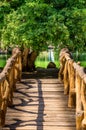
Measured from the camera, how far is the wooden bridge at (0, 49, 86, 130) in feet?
25.8

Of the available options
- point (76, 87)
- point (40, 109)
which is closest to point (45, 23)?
point (40, 109)

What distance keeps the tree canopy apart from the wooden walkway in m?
1.52

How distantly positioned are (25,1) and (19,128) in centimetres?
660

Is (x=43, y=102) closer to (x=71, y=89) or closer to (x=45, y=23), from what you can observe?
(x=71, y=89)

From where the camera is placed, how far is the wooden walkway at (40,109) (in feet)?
26.9

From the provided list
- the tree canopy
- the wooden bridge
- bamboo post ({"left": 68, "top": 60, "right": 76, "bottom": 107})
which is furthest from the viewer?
the tree canopy

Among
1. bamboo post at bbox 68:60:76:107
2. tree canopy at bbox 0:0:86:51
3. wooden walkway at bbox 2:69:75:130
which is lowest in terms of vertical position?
→ wooden walkway at bbox 2:69:75:130

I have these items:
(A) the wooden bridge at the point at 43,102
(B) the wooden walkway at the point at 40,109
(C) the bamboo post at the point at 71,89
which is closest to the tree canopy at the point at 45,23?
(A) the wooden bridge at the point at 43,102

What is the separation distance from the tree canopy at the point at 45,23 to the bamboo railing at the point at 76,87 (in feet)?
4.37

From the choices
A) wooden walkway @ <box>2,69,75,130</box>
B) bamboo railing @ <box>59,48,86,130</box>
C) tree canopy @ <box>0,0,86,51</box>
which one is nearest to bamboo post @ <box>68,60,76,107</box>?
bamboo railing @ <box>59,48,86,130</box>

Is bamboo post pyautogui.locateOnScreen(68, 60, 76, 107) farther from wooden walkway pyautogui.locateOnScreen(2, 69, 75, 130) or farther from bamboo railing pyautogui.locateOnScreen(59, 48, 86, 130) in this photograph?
wooden walkway pyautogui.locateOnScreen(2, 69, 75, 130)

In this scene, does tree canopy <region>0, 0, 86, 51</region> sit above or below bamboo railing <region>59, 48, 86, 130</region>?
above

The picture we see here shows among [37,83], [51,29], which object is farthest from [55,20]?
[37,83]

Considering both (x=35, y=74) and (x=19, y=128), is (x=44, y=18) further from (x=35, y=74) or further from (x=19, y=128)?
(x=19, y=128)
